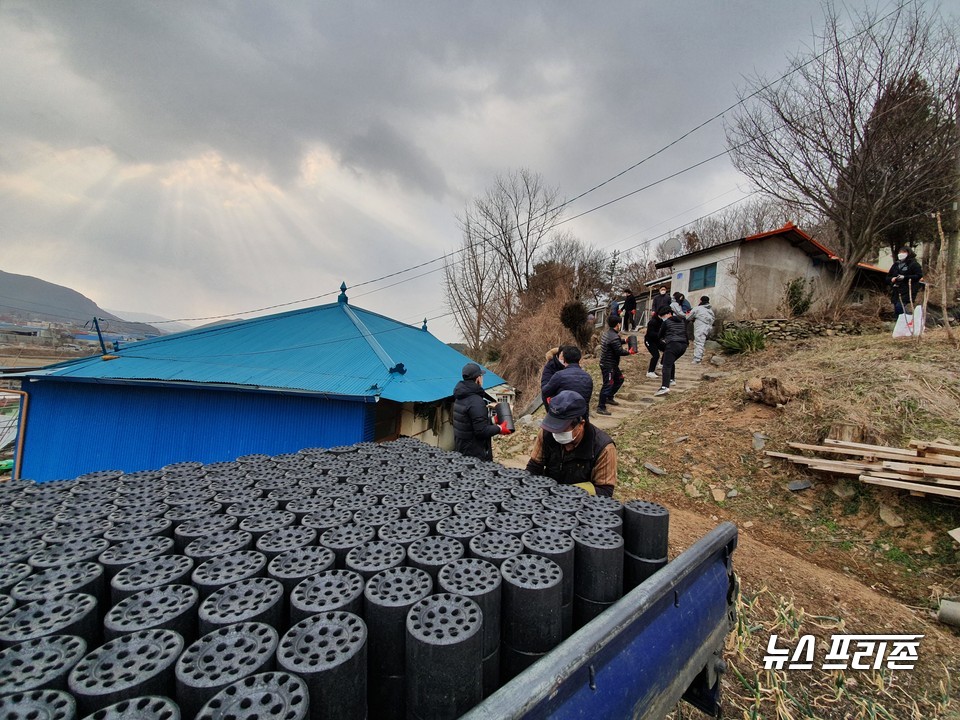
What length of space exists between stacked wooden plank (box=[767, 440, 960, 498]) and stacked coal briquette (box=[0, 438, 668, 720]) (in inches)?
168

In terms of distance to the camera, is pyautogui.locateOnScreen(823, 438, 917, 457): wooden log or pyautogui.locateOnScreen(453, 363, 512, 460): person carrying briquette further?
pyautogui.locateOnScreen(453, 363, 512, 460): person carrying briquette

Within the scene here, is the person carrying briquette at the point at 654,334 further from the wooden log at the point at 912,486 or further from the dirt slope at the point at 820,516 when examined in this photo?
the wooden log at the point at 912,486

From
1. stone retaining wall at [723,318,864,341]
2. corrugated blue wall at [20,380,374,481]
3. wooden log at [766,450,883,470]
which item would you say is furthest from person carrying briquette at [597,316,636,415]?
stone retaining wall at [723,318,864,341]

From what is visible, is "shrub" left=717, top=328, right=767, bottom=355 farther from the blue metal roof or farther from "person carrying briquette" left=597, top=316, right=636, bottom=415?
the blue metal roof

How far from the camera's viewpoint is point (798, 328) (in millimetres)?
11938

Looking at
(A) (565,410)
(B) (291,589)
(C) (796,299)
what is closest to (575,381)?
(A) (565,410)

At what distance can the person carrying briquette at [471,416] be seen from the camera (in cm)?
452

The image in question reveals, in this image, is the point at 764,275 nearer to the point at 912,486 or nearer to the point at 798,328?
the point at 798,328

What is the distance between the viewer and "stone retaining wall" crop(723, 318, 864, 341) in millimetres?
11820

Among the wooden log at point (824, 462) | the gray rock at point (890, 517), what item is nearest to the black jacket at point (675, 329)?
the wooden log at point (824, 462)

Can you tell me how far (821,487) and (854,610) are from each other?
1.97 m

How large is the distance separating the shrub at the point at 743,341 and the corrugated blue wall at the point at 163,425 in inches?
406

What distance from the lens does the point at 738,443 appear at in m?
6.06

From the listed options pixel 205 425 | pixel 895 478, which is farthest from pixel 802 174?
pixel 205 425
